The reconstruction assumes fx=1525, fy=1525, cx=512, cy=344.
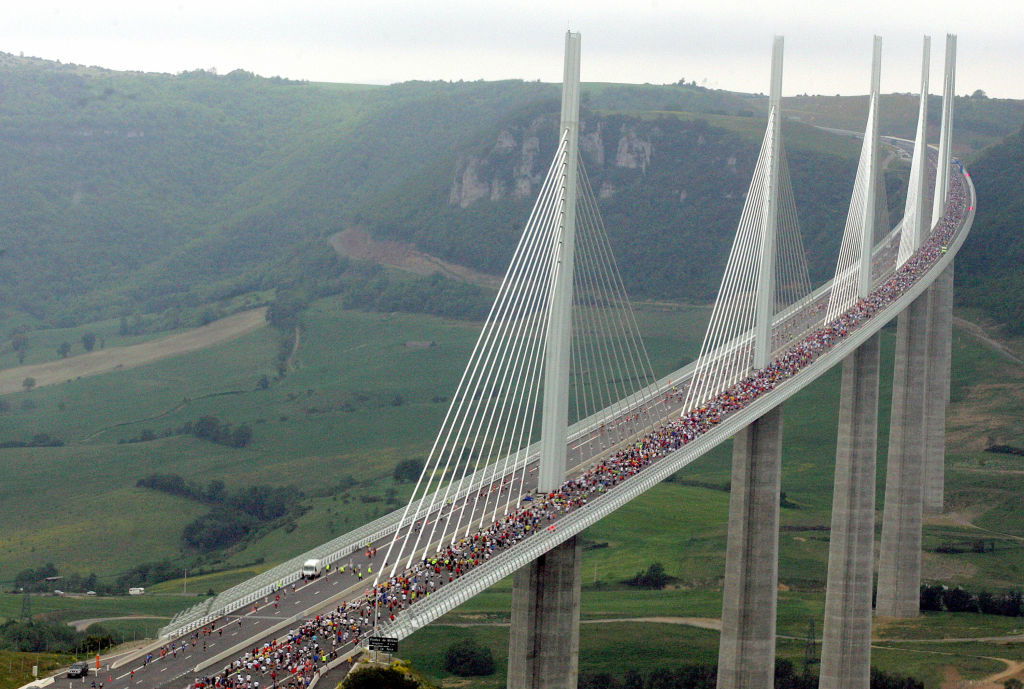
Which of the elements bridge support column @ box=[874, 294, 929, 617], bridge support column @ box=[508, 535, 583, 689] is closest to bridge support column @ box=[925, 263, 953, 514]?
bridge support column @ box=[874, 294, 929, 617]

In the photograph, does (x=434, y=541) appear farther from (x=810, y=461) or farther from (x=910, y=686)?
(x=810, y=461)

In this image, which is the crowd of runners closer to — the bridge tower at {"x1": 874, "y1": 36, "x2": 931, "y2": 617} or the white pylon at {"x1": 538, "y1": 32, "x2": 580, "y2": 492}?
the white pylon at {"x1": 538, "y1": 32, "x2": 580, "y2": 492}

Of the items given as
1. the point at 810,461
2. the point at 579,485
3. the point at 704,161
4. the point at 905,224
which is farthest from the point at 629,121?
the point at 579,485

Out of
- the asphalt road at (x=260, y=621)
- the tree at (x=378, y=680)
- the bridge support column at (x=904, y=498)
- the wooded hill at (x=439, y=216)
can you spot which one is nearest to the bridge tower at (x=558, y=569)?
the asphalt road at (x=260, y=621)

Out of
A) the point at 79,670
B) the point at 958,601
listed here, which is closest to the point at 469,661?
the point at 958,601

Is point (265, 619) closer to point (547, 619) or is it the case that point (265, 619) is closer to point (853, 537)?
point (547, 619)

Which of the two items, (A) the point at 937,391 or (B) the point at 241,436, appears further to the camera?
(B) the point at 241,436

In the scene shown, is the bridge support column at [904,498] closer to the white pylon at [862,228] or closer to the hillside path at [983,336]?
the white pylon at [862,228]
